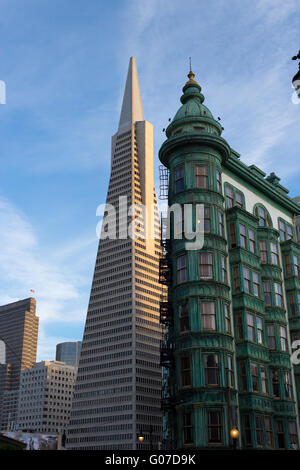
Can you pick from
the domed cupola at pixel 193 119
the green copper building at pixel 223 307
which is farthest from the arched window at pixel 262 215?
the domed cupola at pixel 193 119

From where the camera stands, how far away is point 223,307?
139ft

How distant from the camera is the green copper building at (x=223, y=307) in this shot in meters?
39.8

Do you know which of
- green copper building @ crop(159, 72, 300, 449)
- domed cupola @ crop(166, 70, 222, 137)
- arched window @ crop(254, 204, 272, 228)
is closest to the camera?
green copper building @ crop(159, 72, 300, 449)

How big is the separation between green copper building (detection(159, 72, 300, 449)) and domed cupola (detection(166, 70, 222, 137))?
4.0 inches

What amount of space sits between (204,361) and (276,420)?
34.6ft

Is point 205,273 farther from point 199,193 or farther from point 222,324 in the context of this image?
point 199,193

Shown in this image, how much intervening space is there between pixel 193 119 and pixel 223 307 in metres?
17.0

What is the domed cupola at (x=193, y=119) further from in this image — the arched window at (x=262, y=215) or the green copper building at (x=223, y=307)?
the arched window at (x=262, y=215)

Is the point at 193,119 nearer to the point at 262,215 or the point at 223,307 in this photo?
the point at 262,215

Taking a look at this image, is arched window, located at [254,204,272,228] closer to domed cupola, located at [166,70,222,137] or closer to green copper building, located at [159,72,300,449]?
green copper building, located at [159,72,300,449]

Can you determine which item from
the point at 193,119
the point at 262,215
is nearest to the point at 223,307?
the point at 262,215

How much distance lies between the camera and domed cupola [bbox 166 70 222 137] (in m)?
48.5

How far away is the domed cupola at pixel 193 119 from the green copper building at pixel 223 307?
4.0 inches

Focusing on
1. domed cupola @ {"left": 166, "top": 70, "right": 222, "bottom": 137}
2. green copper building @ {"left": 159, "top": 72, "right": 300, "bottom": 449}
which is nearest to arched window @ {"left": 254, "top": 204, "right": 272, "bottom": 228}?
green copper building @ {"left": 159, "top": 72, "right": 300, "bottom": 449}
